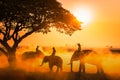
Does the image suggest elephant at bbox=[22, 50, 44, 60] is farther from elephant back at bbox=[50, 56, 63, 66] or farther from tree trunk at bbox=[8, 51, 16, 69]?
elephant back at bbox=[50, 56, 63, 66]

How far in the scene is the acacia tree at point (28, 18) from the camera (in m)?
41.2

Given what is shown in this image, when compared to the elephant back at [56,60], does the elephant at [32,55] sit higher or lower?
higher

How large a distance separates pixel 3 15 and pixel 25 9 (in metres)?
2.39

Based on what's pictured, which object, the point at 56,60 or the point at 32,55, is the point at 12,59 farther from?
the point at 56,60

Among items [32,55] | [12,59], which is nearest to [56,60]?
[32,55]

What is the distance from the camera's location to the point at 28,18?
42125 mm

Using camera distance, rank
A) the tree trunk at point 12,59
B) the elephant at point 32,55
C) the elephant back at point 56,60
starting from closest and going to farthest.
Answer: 1. the elephant back at point 56,60
2. the elephant at point 32,55
3. the tree trunk at point 12,59

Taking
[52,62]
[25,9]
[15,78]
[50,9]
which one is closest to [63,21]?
[50,9]

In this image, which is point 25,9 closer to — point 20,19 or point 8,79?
point 20,19

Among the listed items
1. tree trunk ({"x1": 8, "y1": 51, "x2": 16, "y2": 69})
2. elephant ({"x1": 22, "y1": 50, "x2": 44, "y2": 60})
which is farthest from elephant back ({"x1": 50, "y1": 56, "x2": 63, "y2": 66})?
tree trunk ({"x1": 8, "y1": 51, "x2": 16, "y2": 69})

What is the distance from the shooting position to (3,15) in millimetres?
40906

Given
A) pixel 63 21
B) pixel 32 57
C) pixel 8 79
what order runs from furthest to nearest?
pixel 63 21
pixel 32 57
pixel 8 79

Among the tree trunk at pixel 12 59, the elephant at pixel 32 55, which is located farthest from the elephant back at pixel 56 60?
the tree trunk at pixel 12 59

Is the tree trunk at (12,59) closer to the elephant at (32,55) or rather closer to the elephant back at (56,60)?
the elephant at (32,55)
